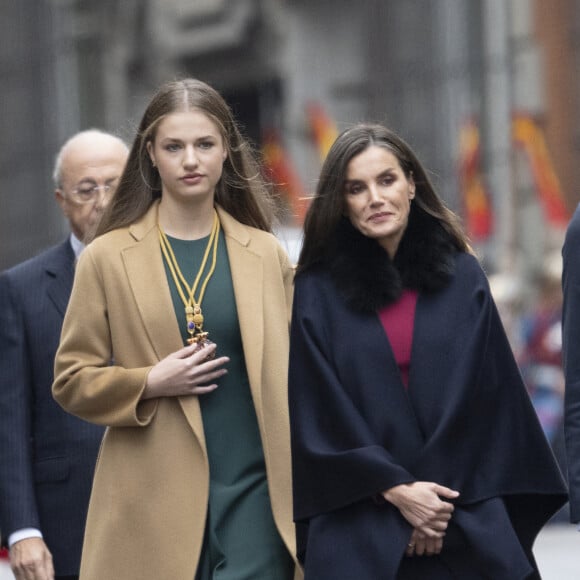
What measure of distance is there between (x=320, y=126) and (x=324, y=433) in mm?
14910

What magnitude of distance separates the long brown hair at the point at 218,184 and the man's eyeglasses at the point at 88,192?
735mm

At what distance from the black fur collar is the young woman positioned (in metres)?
0.28

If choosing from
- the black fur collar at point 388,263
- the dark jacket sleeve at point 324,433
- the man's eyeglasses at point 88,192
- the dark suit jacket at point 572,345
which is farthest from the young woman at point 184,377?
the man's eyeglasses at point 88,192

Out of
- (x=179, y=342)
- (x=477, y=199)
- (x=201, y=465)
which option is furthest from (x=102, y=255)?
(x=477, y=199)

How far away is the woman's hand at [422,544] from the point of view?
4242 millimetres

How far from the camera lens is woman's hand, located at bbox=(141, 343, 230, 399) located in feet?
14.6

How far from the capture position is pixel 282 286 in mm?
4754

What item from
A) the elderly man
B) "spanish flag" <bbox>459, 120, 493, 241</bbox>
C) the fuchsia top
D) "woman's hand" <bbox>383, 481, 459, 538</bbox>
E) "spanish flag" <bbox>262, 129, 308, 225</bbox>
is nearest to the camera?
"woman's hand" <bbox>383, 481, 459, 538</bbox>

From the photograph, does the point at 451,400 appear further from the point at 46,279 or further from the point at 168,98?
the point at 46,279

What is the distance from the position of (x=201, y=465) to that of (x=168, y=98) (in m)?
1.02

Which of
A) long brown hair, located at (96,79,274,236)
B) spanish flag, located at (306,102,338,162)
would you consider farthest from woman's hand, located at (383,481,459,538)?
spanish flag, located at (306,102,338,162)

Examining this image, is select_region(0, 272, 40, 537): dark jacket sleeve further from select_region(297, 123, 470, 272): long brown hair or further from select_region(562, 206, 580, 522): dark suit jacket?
select_region(562, 206, 580, 522): dark suit jacket

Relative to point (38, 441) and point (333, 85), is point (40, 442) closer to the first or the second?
point (38, 441)

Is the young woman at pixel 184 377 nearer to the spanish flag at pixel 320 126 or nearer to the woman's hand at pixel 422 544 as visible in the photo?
the woman's hand at pixel 422 544
